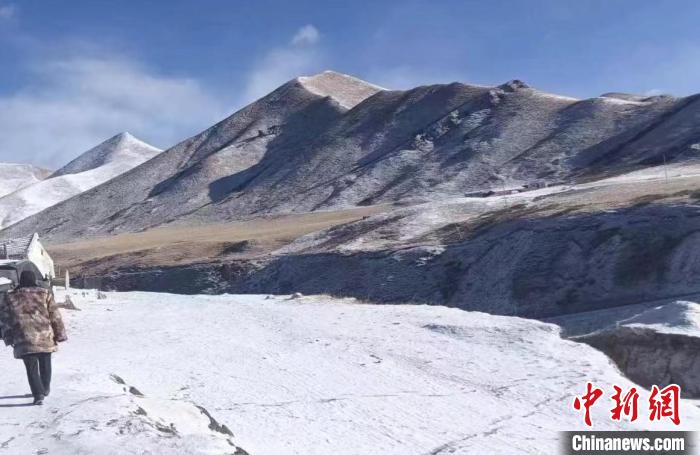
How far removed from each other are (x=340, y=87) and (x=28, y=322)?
455 feet

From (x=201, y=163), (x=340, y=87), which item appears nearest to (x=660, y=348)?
(x=201, y=163)

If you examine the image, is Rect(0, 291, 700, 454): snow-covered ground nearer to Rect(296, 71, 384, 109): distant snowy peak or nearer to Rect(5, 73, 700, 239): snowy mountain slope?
Rect(5, 73, 700, 239): snowy mountain slope

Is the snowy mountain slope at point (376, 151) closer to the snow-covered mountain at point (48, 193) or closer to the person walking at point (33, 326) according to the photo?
the snow-covered mountain at point (48, 193)

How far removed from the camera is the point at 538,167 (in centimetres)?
8138

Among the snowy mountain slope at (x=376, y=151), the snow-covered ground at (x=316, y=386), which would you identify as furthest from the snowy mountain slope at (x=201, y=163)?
the snow-covered ground at (x=316, y=386)

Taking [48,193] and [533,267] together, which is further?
[48,193]

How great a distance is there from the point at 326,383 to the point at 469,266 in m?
25.6

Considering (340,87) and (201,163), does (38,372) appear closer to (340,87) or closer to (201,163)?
(201,163)

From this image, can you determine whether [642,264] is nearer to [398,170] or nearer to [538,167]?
[538,167]

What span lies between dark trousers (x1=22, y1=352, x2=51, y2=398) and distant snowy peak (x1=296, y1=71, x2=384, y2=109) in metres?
125

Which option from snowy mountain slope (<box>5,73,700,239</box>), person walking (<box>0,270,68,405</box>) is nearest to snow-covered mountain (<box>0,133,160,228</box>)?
snowy mountain slope (<box>5,73,700,239</box>)

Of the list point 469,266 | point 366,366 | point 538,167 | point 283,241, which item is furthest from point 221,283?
point 538,167

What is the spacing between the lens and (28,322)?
883 cm

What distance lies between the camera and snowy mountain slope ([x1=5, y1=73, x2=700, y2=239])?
3189 inches
